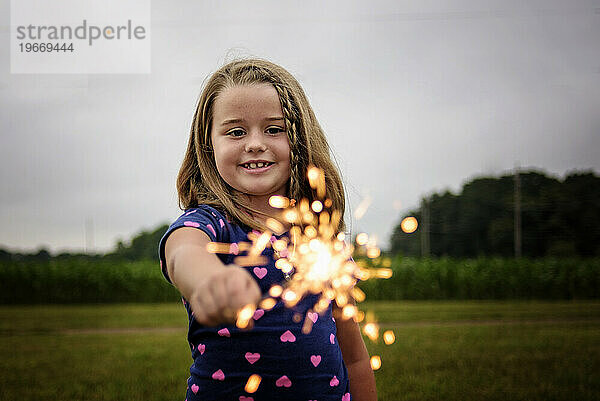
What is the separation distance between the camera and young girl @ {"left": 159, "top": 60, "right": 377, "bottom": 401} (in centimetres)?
159

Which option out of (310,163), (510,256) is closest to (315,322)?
(310,163)

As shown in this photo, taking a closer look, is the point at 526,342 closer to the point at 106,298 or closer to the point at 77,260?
the point at 106,298

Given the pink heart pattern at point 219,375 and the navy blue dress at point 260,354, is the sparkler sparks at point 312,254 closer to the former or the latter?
the navy blue dress at point 260,354

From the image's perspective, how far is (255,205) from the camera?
1785 millimetres

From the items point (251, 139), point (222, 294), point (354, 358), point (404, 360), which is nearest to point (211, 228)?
point (251, 139)

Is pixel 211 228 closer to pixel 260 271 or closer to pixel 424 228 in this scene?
pixel 260 271

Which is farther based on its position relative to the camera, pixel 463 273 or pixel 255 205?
pixel 463 273

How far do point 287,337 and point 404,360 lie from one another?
4494 millimetres

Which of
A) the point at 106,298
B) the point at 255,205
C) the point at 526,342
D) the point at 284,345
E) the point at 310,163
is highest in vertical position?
the point at 310,163

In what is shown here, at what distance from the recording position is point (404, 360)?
19.1ft

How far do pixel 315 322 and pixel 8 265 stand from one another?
20047 mm

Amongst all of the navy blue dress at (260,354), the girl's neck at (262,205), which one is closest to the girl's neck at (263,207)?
the girl's neck at (262,205)

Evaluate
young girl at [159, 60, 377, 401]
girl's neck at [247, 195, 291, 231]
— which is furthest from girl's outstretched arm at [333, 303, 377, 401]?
girl's neck at [247, 195, 291, 231]

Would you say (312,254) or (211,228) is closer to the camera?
(211,228)
